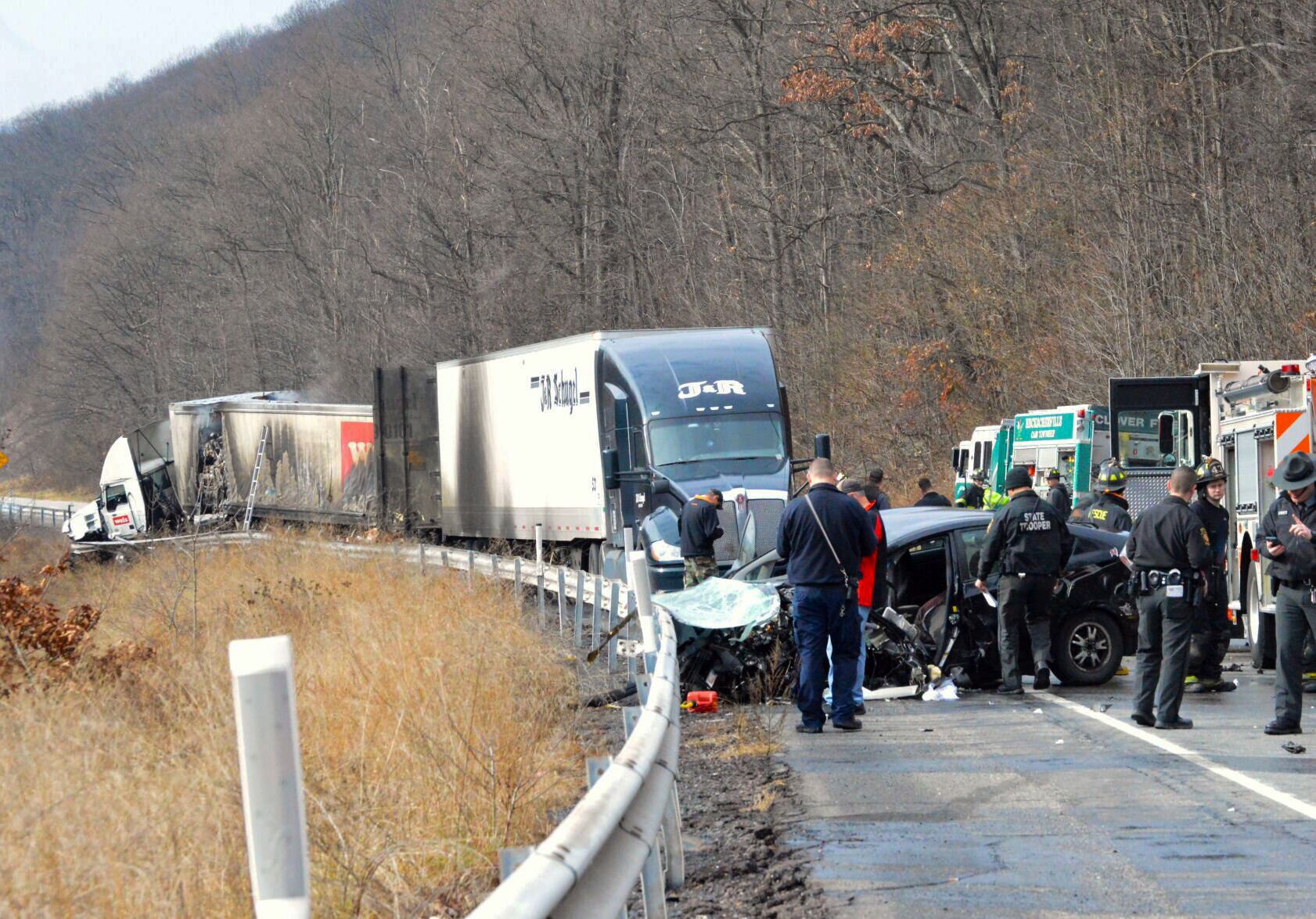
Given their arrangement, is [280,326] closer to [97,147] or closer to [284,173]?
[284,173]

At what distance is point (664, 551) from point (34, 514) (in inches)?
1971

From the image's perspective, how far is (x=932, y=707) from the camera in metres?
12.4

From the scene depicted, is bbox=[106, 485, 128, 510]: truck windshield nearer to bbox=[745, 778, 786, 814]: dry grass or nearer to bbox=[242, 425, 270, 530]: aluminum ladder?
bbox=[242, 425, 270, 530]: aluminum ladder

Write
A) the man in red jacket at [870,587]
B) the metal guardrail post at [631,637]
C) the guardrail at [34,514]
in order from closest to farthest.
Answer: the man in red jacket at [870,587] < the metal guardrail post at [631,637] < the guardrail at [34,514]

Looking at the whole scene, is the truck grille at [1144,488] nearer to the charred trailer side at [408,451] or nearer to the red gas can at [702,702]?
the red gas can at [702,702]

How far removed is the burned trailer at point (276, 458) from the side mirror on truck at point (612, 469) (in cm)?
1155

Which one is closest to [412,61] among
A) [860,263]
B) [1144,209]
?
[860,263]

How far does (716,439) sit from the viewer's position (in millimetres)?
21516

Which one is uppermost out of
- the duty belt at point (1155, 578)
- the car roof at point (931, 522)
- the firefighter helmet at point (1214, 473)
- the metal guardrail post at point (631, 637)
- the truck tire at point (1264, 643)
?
the firefighter helmet at point (1214, 473)

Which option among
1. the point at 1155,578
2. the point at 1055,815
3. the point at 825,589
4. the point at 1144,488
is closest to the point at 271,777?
the point at 1055,815

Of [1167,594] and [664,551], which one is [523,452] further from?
[1167,594]

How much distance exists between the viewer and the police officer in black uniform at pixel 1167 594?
35.7 ft

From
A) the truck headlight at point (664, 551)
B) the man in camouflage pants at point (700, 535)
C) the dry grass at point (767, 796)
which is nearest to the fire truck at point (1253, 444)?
the man in camouflage pants at point (700, 535)

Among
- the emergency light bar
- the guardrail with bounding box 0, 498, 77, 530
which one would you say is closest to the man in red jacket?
the emergency light bar
